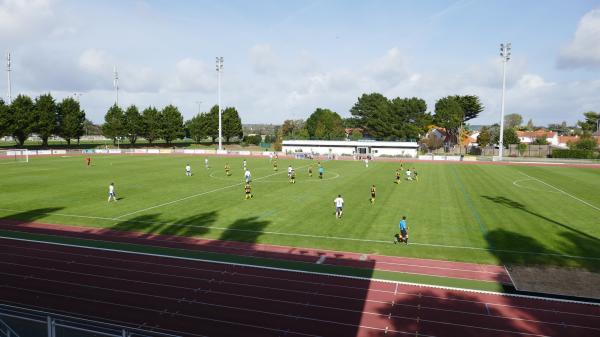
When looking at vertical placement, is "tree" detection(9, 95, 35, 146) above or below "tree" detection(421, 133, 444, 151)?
above

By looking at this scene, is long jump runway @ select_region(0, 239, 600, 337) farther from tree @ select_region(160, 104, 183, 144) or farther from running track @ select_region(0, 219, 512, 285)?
tree @ select_region(160, 104, 183, 144)

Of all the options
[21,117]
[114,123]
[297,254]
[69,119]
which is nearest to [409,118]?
[114,123]

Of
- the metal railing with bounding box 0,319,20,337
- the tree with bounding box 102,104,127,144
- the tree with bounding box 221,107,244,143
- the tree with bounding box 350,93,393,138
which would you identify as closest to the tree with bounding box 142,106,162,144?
the tree with bounding box 102,104,127,144

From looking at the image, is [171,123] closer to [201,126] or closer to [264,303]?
[201,126]

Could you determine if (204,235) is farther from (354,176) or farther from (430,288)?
(354,176)

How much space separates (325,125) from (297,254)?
12961 centimetres

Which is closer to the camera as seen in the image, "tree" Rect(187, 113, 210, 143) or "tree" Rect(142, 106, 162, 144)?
"tree" Rect(142, 106, 162, 144)

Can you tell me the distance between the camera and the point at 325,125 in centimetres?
14738

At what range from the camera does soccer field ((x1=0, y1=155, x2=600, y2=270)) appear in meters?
21.2

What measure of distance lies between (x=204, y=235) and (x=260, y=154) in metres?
70.0

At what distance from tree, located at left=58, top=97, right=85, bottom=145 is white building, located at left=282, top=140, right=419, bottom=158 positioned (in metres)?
54.3

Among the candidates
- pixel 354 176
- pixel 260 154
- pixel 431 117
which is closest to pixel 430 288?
pixel 354 176

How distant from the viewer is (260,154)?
92250 millimetres

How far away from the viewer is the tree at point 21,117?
300ft
